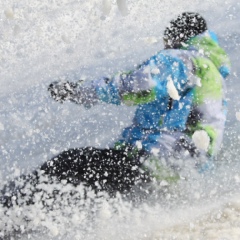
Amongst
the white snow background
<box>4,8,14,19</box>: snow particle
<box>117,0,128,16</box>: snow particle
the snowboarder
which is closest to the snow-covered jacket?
the snowboarder

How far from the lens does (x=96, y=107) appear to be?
2465 mm

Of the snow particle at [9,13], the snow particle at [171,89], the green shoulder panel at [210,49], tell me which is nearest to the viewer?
the snow particle at [171,89]

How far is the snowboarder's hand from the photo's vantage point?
7.31 feet

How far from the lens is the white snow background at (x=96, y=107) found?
7.52ft

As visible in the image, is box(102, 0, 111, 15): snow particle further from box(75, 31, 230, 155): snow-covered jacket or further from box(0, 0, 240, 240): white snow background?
box(75, 31, 230, 155): snow-covered jacket

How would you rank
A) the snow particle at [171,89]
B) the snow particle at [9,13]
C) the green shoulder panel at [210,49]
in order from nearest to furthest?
1. the snow particle at [171,89]
2. the green shoulder panel at [210,49]
3. the snow particle at [9,13]

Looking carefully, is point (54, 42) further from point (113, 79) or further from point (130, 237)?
point (130, 237)

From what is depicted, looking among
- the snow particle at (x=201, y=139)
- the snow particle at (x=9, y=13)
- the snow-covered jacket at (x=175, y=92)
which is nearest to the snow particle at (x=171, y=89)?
the snow-covered jacket at (x=175, y=92)

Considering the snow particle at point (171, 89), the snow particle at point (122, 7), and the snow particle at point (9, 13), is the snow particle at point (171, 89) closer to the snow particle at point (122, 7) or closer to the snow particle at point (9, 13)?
the snow particle at point (122, 7)

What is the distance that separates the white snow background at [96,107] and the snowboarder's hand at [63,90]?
0.78 ft

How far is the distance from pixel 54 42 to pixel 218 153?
2.85ft

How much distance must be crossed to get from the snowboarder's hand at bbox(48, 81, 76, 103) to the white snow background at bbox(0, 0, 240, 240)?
Answer: 239 millimetres

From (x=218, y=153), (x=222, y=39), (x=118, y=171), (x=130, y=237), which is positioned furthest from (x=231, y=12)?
(x=130, y=237)

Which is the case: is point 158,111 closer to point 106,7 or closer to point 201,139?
point 201,139
